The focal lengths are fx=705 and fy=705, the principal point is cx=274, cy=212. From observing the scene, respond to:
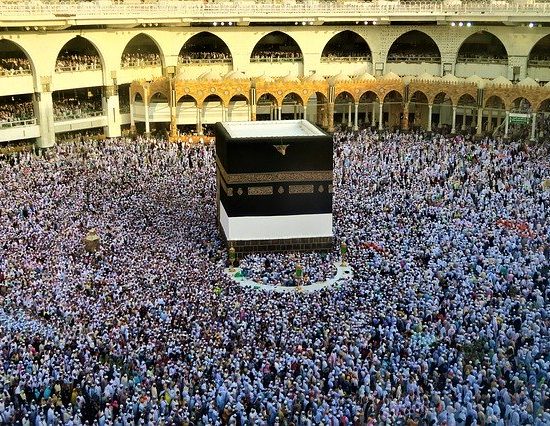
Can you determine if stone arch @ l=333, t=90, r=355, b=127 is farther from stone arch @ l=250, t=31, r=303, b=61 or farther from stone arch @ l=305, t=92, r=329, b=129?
stone arch @ l=250, t=31, r=303, b=61

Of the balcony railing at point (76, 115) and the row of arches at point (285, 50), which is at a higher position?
the row of arches at point (285, 50)

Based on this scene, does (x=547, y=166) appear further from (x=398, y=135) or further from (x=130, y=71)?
(x=130, y=71)

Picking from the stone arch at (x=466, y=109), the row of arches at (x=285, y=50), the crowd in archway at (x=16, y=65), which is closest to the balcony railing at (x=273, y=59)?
the row of arches at (x=285, y=50)

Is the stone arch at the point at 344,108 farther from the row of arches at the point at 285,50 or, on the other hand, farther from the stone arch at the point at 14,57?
the stone arch at the point at 14,57

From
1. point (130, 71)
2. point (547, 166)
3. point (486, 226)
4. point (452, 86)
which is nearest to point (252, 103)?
point (130, 71)

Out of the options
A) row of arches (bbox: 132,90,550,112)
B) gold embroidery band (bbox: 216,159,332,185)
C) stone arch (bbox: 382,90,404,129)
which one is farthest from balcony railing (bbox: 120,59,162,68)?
gold embroidery band (bbox: 216,159,332,185)

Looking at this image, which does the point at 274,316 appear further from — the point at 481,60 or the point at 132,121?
the point at 481,60

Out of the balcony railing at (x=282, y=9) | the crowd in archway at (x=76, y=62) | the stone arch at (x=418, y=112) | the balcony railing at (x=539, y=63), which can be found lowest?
the stone arch at (x=418, y=112)
